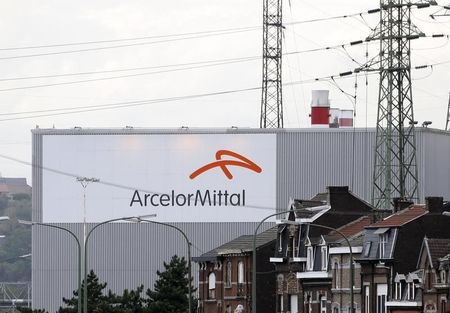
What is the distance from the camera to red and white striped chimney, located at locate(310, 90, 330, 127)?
16100 centimetres

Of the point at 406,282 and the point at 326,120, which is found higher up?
the point at 326,120

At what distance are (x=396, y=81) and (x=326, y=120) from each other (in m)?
65.4

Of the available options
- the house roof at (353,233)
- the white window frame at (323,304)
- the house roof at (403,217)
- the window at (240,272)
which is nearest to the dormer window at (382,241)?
the house roof at (403,217)

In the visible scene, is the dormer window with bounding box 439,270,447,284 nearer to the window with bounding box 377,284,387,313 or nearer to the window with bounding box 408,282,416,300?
the window with bounding box 408,282,416,300

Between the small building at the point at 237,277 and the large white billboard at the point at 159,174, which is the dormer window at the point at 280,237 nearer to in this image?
the small building at the point at 237,277

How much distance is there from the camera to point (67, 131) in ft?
530

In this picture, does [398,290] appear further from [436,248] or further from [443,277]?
[443,277]

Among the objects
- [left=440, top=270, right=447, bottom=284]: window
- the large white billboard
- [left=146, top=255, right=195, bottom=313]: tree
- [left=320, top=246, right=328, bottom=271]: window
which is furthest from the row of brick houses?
the large white billboard

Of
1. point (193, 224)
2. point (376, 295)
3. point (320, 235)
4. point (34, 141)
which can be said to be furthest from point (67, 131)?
point (376, 295)

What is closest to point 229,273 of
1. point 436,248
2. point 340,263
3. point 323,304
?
point 323,304

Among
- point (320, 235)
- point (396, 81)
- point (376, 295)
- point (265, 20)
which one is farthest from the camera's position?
point (265, 20)

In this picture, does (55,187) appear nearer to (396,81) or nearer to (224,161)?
(224,161)

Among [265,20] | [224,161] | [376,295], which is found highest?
[265,20]

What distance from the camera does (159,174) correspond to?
528 feet
